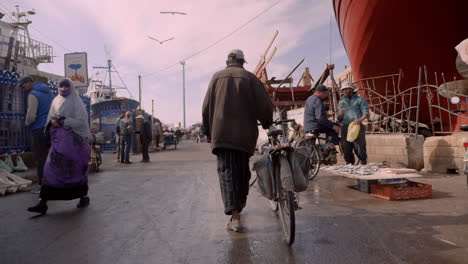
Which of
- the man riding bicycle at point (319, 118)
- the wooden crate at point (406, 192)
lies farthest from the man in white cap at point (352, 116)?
the wooden crate at point (406, 192)

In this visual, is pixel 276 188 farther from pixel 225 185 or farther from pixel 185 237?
pixel 185 237

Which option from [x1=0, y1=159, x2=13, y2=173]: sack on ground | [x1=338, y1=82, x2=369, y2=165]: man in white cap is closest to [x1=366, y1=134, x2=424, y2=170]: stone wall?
[x1=338, y1=82, x2=369, y2=165]: man in white cap

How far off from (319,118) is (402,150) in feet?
8.09

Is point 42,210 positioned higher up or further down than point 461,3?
further down

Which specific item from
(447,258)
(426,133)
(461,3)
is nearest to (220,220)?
(447,258)

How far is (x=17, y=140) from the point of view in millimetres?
8289

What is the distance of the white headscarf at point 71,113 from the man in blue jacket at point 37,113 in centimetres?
98

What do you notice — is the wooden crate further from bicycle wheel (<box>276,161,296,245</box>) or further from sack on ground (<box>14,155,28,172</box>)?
sack on ground (<box>14,155,28,172</box>)

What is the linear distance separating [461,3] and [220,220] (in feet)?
28.7

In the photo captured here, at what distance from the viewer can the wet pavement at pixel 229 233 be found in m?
2.52

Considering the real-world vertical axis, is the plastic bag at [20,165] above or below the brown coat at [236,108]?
below

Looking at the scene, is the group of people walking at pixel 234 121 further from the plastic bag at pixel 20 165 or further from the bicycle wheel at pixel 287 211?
the plastic bag at pixel 20 165

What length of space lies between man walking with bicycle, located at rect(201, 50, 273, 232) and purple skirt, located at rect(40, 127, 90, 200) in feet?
6.95

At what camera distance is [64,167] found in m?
4.18
